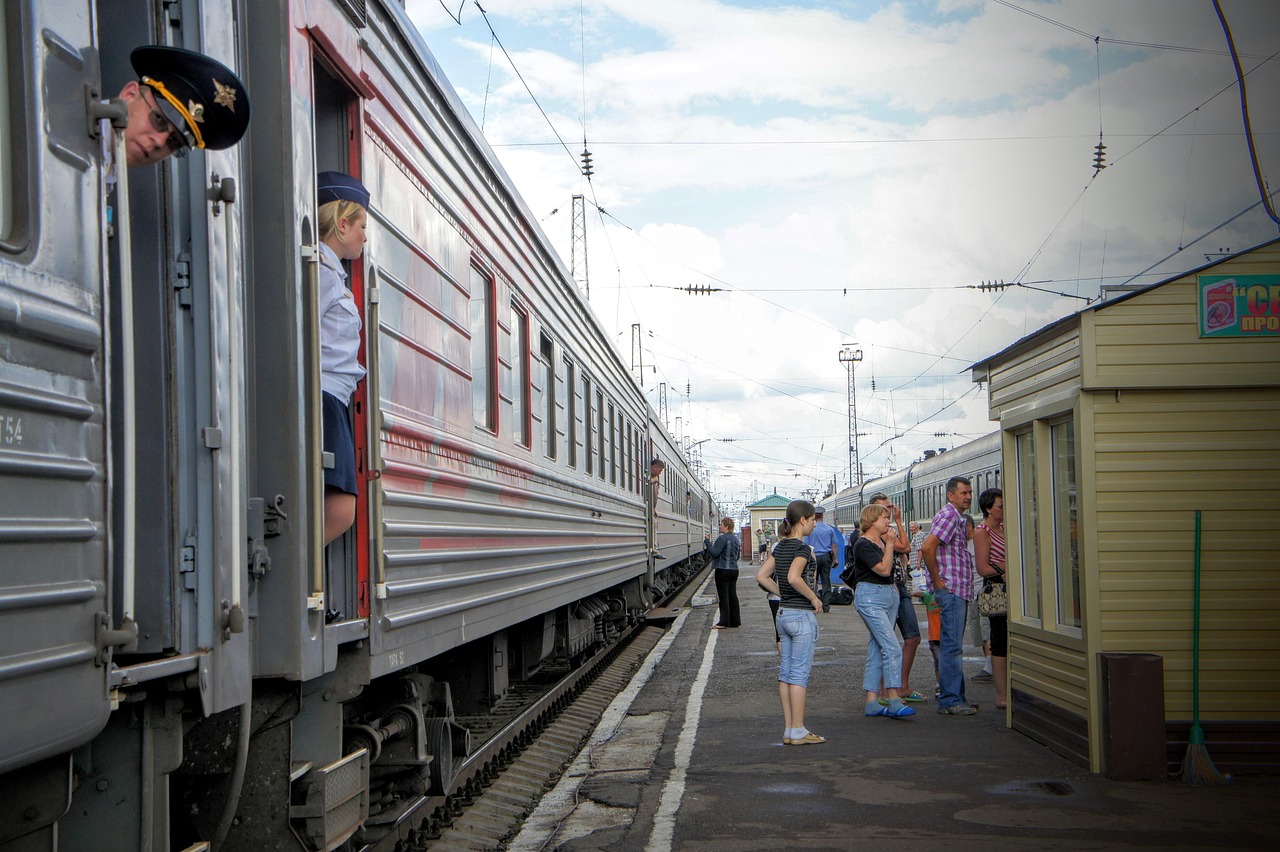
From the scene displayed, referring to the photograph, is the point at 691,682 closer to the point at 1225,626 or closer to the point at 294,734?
the point at 1225,626

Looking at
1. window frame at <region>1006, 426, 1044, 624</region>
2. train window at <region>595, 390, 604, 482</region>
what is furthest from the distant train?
window frame at <region>1006, 426, 1044, 624</region>

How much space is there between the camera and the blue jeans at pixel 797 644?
796 cm

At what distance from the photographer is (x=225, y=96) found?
3229 mm

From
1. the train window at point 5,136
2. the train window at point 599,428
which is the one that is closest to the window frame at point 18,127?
the train window at point 5,136

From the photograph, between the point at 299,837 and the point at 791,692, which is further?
the point at 791,692

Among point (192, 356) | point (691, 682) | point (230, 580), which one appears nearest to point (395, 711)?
point (230, 580)

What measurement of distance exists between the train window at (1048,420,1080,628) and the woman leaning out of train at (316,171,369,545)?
14.4 feet

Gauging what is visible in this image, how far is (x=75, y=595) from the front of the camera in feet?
8.88

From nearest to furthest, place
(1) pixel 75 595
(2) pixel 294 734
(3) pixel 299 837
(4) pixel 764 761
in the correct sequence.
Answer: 1. (1) pixel 75 595
2. (3) pixel 299 837
3. (2) pixel 294 734
4. (4) pixel 764 761

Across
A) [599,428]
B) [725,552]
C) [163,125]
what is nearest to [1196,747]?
[163,125]

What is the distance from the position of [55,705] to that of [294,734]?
6.25ft

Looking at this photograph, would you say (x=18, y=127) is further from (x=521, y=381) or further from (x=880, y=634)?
(x=880, y=634)

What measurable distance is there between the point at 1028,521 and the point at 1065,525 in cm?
72

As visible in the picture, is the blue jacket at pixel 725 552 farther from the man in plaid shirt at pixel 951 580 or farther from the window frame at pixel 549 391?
the window frame at pixel 549 391
